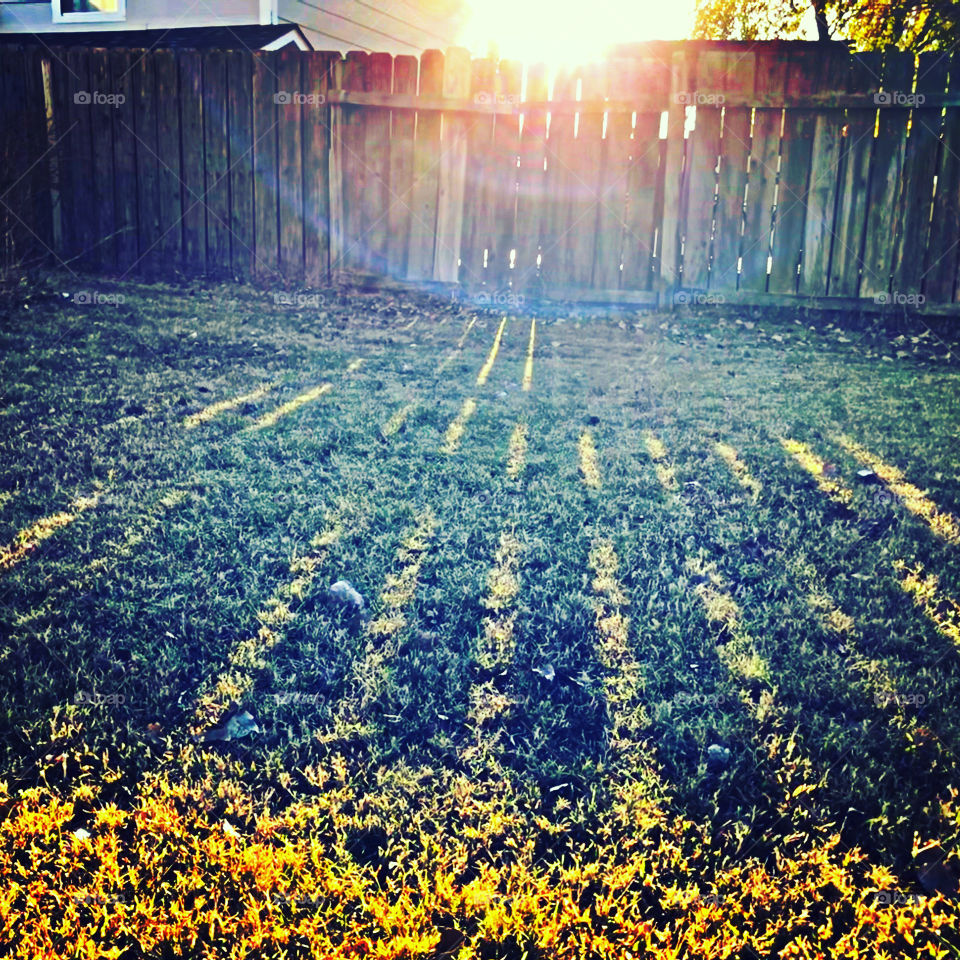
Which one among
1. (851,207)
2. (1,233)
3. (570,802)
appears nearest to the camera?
(570,802)

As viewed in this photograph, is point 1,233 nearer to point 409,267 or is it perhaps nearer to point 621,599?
point 409,267

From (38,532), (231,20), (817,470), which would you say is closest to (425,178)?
(817,470)

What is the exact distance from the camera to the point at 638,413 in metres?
4.71

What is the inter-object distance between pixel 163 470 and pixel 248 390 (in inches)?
58.6

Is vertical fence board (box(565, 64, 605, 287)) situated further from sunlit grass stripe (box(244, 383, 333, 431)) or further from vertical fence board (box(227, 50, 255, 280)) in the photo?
sunlit grass stripe (box(244, 383, 333, 431))

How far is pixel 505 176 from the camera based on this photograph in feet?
26.5

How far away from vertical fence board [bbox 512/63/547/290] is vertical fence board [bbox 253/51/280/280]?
2663 millimetres

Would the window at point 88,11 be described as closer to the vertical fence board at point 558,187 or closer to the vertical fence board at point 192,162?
the vertical fence board at point 192,162

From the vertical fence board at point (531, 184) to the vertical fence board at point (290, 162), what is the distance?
92.1 inches

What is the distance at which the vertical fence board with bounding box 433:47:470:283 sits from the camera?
25.6ft

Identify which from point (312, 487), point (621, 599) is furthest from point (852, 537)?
point (312, 487)

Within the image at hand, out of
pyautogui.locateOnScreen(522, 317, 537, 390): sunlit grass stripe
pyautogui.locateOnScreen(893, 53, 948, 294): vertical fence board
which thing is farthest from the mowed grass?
pyautogui.locateOnScreen(893, 53, 948, 294): vertical fence board

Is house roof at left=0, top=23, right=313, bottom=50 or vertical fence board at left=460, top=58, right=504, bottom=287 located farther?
house roof at left=0, top=23, right=313, bottom=50

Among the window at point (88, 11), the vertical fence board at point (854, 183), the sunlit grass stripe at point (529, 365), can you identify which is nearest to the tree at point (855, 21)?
the vertical fence board at point (854, 183)
